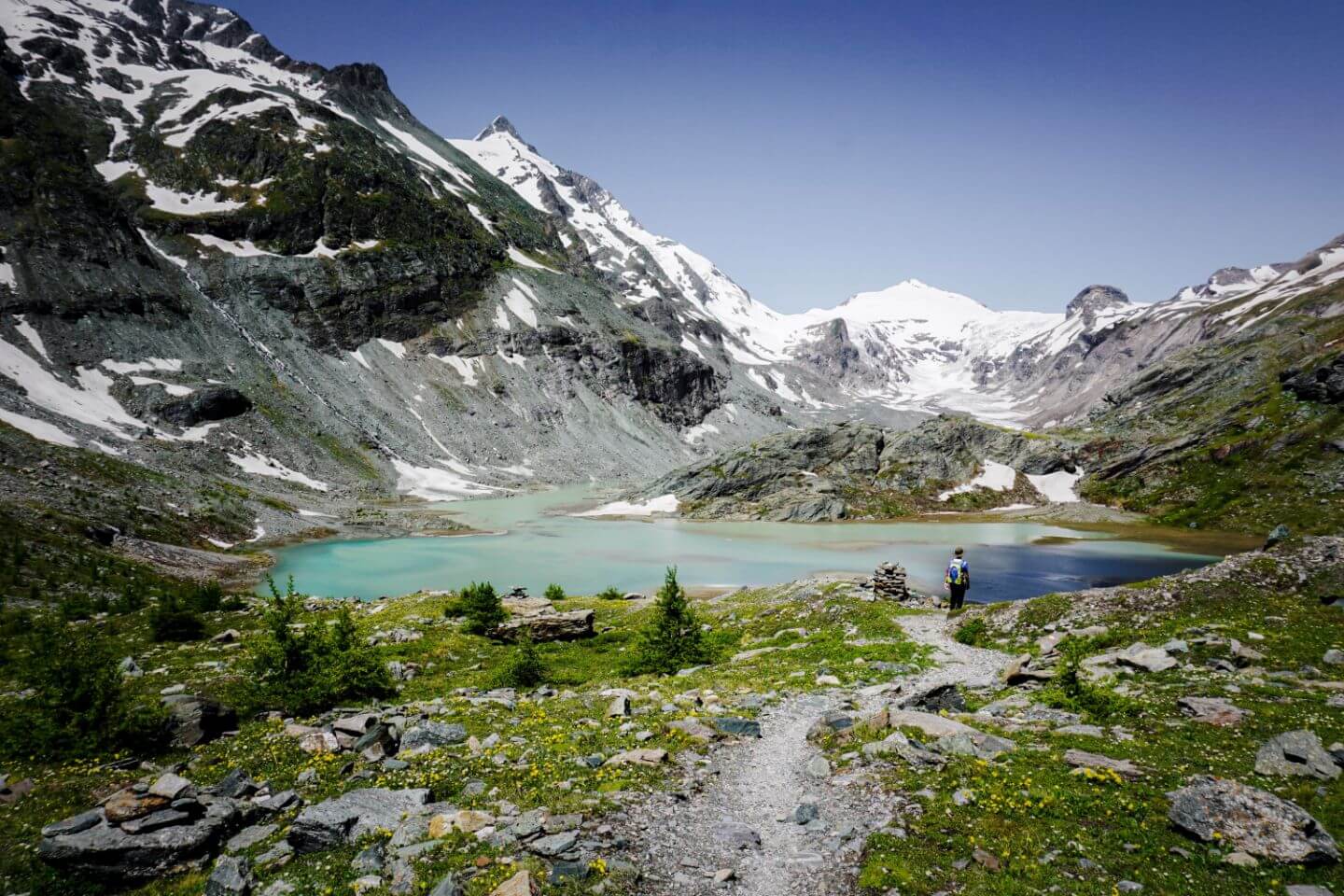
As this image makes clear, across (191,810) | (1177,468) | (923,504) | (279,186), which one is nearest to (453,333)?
(279,186)

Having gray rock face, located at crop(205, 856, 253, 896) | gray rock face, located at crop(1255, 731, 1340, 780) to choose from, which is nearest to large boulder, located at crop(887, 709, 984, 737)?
gray rock face, located at crop(1255, 731, 1340, 780)

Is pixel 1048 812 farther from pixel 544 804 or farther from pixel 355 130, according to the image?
pixel 355 130

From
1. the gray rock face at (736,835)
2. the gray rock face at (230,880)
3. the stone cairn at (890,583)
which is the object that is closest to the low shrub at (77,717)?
the gray rock face at (230,880)

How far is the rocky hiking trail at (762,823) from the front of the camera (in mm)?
8938

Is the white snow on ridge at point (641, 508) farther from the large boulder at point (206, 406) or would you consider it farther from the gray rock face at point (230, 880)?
the gray rock face at point (230, 880)

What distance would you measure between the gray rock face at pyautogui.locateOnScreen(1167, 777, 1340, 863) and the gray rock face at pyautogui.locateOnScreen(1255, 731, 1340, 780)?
4.90 feet

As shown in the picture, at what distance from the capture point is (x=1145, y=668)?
1664 cm

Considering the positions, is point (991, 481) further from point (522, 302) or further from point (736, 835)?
point (522, 302)

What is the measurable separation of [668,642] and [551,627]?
7.14m

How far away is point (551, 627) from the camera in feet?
91.6

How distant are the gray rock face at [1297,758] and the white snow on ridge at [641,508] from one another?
310 feet

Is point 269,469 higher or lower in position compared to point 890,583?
higher

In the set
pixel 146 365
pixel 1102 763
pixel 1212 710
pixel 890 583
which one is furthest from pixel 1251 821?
pixel 146 365

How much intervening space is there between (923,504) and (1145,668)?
9102 centimetres
